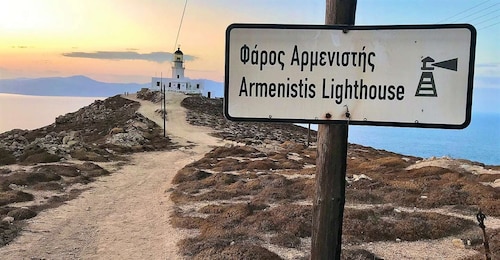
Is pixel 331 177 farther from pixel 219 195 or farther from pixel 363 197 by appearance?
pixel 219 195

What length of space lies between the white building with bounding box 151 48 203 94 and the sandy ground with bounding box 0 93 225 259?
2516 inches

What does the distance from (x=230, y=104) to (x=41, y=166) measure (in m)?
20.2

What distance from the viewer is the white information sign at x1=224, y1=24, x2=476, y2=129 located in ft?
7.97

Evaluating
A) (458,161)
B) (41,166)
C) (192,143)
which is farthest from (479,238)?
(192,143)

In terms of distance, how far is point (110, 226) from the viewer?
39.2 ft

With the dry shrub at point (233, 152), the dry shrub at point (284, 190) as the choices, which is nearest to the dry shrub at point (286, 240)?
the dry shrub at point (284, 190)

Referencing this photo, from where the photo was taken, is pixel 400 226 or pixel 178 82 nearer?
pixel 400 226

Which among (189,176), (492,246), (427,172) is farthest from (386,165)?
(492,246)

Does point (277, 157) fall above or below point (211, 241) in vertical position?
below

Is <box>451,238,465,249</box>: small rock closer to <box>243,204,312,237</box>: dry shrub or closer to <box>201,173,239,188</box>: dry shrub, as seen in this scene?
<box>243,204,312,237</box>: dry shrub

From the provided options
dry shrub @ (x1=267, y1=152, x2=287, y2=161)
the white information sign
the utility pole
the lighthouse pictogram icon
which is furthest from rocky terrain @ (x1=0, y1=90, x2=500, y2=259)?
the lighthouse pictogram icon

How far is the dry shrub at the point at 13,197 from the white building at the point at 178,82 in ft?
226

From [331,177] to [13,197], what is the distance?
14782 millimetres

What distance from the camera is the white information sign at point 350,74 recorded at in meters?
2.43
